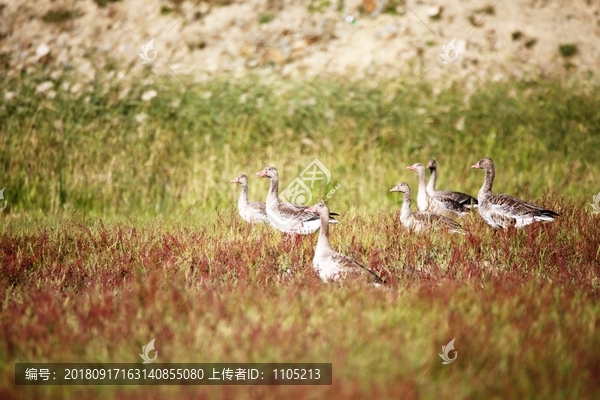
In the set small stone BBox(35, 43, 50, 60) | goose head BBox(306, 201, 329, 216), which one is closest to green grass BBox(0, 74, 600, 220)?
small stone BBox(35, 43, 50, 60)

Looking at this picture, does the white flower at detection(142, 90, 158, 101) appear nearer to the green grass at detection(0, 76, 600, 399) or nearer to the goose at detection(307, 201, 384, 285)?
the green grass at detection(0, 76, 600, 399)

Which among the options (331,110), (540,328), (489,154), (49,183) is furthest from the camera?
(331,110)

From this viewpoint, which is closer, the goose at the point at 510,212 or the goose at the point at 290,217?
the goose at the point at 510,212

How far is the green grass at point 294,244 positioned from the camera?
623 centimetres

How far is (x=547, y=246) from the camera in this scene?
9.56 m

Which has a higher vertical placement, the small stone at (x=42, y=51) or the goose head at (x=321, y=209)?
the small stone at (x=42, y=51)

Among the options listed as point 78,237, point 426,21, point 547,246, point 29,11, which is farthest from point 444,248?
point 29,11

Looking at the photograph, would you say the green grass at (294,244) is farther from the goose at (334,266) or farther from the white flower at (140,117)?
the goose at (334,266)

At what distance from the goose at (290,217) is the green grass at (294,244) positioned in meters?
0.34

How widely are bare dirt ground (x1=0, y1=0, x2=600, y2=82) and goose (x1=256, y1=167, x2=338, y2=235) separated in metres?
7.94

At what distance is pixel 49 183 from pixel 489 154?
883cm

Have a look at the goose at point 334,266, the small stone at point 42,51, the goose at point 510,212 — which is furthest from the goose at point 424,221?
the small stone at point 42,51

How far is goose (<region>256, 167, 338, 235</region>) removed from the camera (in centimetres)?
1048

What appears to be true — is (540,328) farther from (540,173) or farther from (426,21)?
(426,21)
